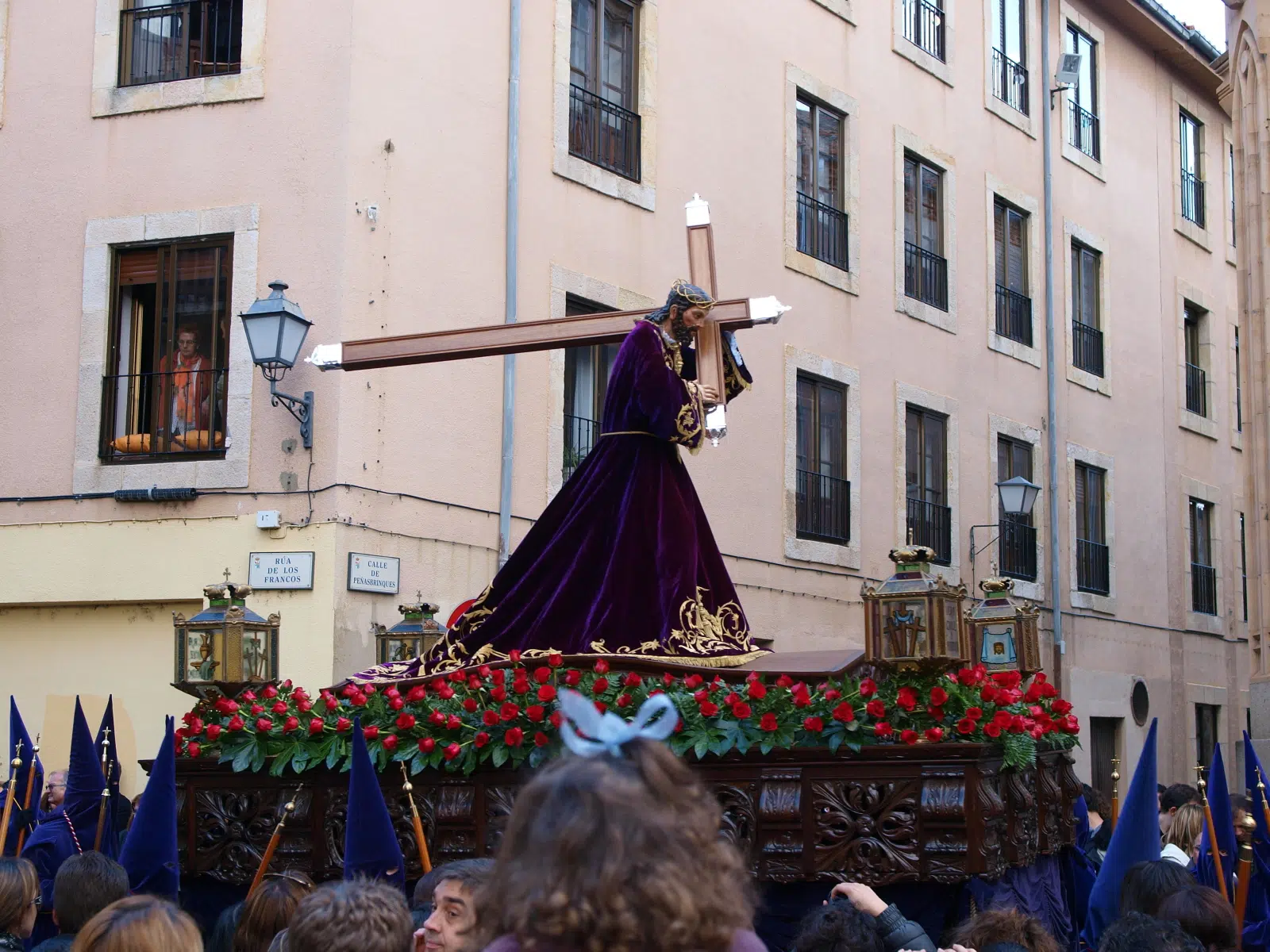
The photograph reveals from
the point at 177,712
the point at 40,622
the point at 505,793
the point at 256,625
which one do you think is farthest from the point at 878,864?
the point at 40,622

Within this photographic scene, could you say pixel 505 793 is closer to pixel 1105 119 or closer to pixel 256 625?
pixel 256 625

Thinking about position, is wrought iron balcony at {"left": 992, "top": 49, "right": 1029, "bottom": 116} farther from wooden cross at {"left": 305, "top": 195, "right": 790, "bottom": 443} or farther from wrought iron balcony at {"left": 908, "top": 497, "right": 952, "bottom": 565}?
wooden cross at {"left": 305, "top": 195, "right": 790, "bottom": 443}

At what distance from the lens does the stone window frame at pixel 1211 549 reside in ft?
73.6

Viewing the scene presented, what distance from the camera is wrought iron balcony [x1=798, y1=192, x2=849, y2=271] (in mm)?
16672

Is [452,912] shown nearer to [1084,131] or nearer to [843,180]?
[843,180]

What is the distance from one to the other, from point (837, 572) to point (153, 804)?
11.4 meters

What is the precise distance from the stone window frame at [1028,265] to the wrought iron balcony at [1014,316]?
0.08 metres

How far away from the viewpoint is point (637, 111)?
14.9 metres

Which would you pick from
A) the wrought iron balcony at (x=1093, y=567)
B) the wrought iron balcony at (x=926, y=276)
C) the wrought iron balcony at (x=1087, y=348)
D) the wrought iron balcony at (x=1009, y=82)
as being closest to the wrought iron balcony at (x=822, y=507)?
the wrought iron balcony at (x=926, y=276)

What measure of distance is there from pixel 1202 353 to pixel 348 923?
868 inches

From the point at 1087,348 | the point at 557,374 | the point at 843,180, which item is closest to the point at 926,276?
the point at 843,180

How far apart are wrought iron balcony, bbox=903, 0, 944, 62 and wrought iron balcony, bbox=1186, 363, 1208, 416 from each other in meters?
6.57

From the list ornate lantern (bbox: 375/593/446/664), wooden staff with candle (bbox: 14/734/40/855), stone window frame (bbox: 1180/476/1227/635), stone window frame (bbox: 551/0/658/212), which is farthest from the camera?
stone window frame (bbox: 1180/476/1227/635)

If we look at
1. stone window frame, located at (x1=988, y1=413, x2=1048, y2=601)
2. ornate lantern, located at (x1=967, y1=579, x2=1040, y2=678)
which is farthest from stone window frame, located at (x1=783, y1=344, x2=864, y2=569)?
ornate lantern, located at (x1=967, y1=579, x2=1040, y2=678)
